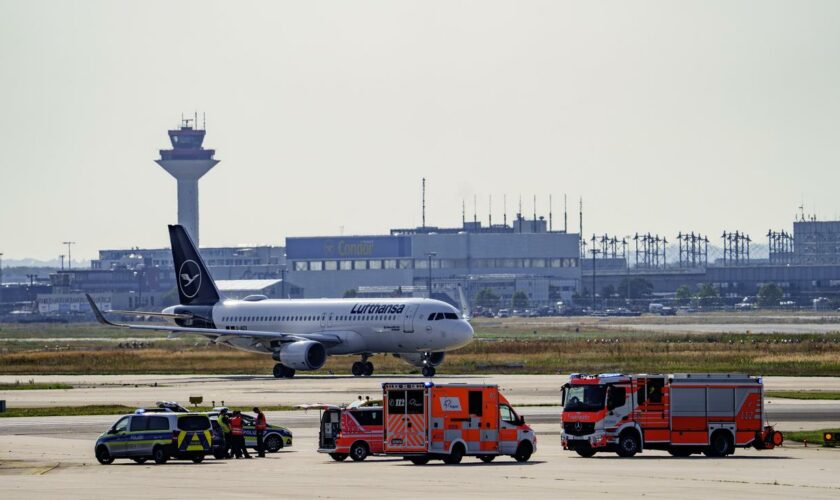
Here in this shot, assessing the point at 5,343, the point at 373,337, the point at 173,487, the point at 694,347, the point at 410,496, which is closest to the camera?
the point at 410,496

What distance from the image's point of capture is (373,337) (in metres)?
86.1

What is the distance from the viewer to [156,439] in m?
44.4

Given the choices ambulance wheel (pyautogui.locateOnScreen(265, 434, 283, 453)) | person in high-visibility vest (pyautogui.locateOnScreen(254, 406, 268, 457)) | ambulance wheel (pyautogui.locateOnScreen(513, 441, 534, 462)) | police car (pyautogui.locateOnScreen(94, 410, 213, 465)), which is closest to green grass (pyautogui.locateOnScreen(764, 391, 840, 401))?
ambulance wheel (pyautogui.locateOnScreen(513, 441, 534, 462))

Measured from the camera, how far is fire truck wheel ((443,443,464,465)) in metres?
43.0

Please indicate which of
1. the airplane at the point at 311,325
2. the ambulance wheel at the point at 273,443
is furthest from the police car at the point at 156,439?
the airplane at the point at 311,325

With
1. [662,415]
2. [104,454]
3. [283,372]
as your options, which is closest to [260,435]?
[104,454]

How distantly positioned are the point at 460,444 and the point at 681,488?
9645 millimetres

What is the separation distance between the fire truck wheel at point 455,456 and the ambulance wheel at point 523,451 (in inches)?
61.2

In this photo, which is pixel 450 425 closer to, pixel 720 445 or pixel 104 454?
pixel 720 445

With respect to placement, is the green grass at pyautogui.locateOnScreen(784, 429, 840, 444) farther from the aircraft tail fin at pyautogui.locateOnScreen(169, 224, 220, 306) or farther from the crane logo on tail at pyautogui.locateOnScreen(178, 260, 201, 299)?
the crane logo on tail at pyautogui.locateOnScreen(178, 260, 201, 299)

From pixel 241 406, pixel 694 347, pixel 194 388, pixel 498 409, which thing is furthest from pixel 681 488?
pixel 694 347

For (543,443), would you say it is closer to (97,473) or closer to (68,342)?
(97,473)

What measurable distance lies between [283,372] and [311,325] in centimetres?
335

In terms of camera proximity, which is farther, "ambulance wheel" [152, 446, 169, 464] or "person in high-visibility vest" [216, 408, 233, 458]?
"person in high-visibility vest" [216, 408, 233, 458]
